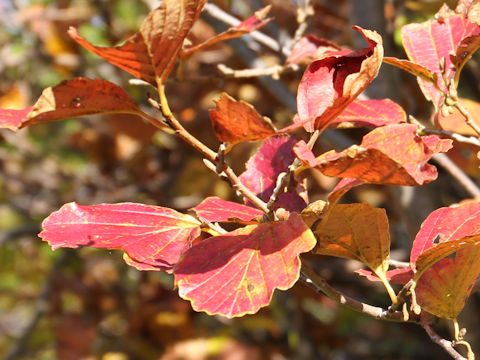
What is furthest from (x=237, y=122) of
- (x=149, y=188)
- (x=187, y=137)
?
(x=149, y=188)

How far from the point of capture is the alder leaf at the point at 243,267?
1.72ft

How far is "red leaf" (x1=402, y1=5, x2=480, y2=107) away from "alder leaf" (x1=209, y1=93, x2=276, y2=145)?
232 mm

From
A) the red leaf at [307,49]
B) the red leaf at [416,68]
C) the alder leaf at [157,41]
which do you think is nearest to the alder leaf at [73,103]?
the alder leaf at [157,41]

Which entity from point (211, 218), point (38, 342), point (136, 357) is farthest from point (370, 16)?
point (38, 342)

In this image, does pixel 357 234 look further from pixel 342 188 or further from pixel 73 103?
pixel 73 103

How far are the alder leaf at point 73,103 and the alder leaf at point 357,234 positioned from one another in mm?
215

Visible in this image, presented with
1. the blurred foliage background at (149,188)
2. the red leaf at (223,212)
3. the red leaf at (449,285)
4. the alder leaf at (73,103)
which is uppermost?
the alder leaf at (73,103)

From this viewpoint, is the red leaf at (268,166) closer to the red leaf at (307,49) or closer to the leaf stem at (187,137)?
the leaf stem at (187,137)

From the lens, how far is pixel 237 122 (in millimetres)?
562

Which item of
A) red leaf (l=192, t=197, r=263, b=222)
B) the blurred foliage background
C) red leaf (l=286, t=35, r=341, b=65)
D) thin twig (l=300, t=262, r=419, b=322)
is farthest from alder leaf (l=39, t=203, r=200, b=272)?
the blurred foliage background

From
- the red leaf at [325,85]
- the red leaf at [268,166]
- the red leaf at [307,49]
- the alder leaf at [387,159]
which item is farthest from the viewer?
the red leaf at [307,49]

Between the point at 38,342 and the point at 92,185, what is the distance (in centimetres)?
70

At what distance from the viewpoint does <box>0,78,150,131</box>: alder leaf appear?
54cm

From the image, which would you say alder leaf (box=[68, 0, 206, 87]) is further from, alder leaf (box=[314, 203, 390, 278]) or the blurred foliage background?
the blurred foliage background
